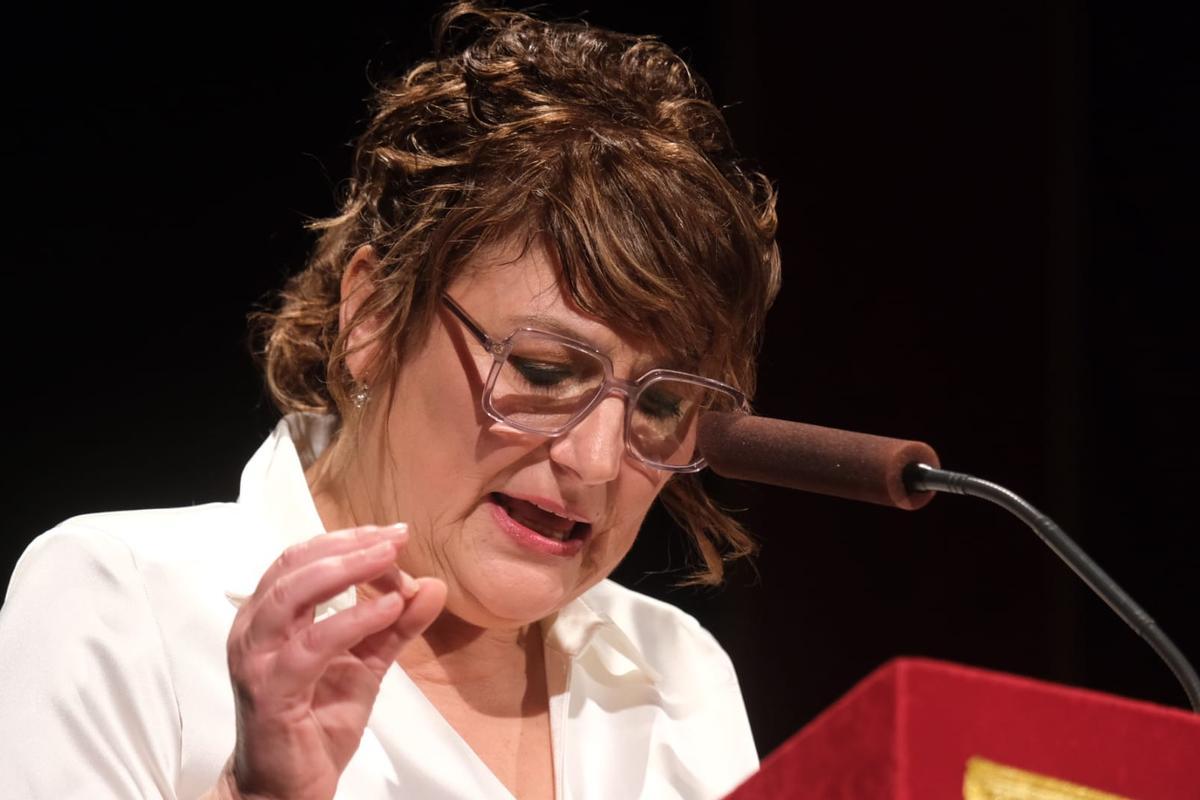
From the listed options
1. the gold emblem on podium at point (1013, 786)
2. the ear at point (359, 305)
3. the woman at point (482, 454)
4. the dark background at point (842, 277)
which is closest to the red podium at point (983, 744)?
the gold emblem on podium at point (1013, 786)

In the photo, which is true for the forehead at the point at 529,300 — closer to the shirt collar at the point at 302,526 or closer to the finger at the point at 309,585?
the shirt collar at the point at 302,526

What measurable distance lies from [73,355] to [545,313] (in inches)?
31.5

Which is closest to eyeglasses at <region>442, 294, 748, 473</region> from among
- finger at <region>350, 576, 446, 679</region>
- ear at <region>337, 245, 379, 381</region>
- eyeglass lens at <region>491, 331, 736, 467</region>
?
eyeglass lens at <region>491, 331, 736, 467</region>

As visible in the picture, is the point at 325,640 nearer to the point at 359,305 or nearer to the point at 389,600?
the point at 389,600

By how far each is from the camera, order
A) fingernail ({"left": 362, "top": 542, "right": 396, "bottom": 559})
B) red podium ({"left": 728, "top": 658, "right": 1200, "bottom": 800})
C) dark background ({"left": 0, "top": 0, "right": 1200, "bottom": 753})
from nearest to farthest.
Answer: red podium ({"left": 728, "top": 658, "right": 1200, "bottom": 800}), fingernail ({"left": 362, "top": 542, "right": 396, "bottom": 559}), dark background ({"left": 0, "top": 0, "right": 1200, "bottom": 753})

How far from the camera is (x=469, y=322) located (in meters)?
1.37

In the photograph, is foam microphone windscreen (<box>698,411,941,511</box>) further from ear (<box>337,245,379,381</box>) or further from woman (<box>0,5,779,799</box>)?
ear (<box>337,245,379,381</box>)

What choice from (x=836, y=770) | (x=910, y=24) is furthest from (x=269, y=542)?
(x=910, y=24)

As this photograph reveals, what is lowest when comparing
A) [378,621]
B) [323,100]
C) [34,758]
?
[34,758]

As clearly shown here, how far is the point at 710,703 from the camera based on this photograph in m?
1.71

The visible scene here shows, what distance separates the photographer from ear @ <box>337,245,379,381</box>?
146cm

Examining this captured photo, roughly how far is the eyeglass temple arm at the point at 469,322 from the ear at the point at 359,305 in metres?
0.11

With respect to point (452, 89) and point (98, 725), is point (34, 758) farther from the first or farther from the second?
point (452, 89)

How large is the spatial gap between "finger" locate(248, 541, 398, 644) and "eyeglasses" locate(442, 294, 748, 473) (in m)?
0.42
